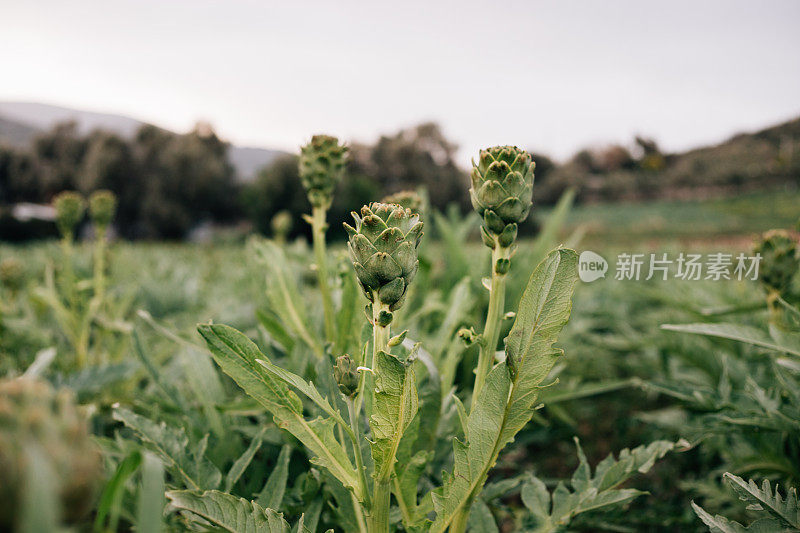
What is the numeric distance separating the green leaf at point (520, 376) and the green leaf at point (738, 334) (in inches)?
13.9

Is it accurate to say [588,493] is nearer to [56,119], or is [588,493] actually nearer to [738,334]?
[738,334]

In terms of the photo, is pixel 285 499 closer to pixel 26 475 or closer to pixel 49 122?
pixel 26 475

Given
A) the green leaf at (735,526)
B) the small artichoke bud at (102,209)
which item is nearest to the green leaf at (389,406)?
the green leaf at (735,526)

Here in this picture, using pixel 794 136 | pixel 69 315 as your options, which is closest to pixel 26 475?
pixel 69 315

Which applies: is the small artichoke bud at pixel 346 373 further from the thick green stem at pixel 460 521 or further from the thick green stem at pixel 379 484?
the thick green stem at pixel 460 521

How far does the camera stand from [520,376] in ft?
2.23

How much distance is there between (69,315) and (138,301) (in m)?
0.99

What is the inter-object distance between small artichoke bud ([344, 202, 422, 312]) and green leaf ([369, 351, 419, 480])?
0.28 feet

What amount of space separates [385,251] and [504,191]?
0.69 ft

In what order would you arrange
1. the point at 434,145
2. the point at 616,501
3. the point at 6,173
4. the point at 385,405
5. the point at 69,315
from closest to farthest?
1. the point at 385,405
2. the point at 616,501
3. the point at 69,315
4. the point at 6,173
5. the point at 434,145

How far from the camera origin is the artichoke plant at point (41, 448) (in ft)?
1.02

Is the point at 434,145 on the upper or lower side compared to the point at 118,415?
upper

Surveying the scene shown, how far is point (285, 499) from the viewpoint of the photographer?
2.89ft

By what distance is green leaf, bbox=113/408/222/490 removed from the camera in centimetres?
83
